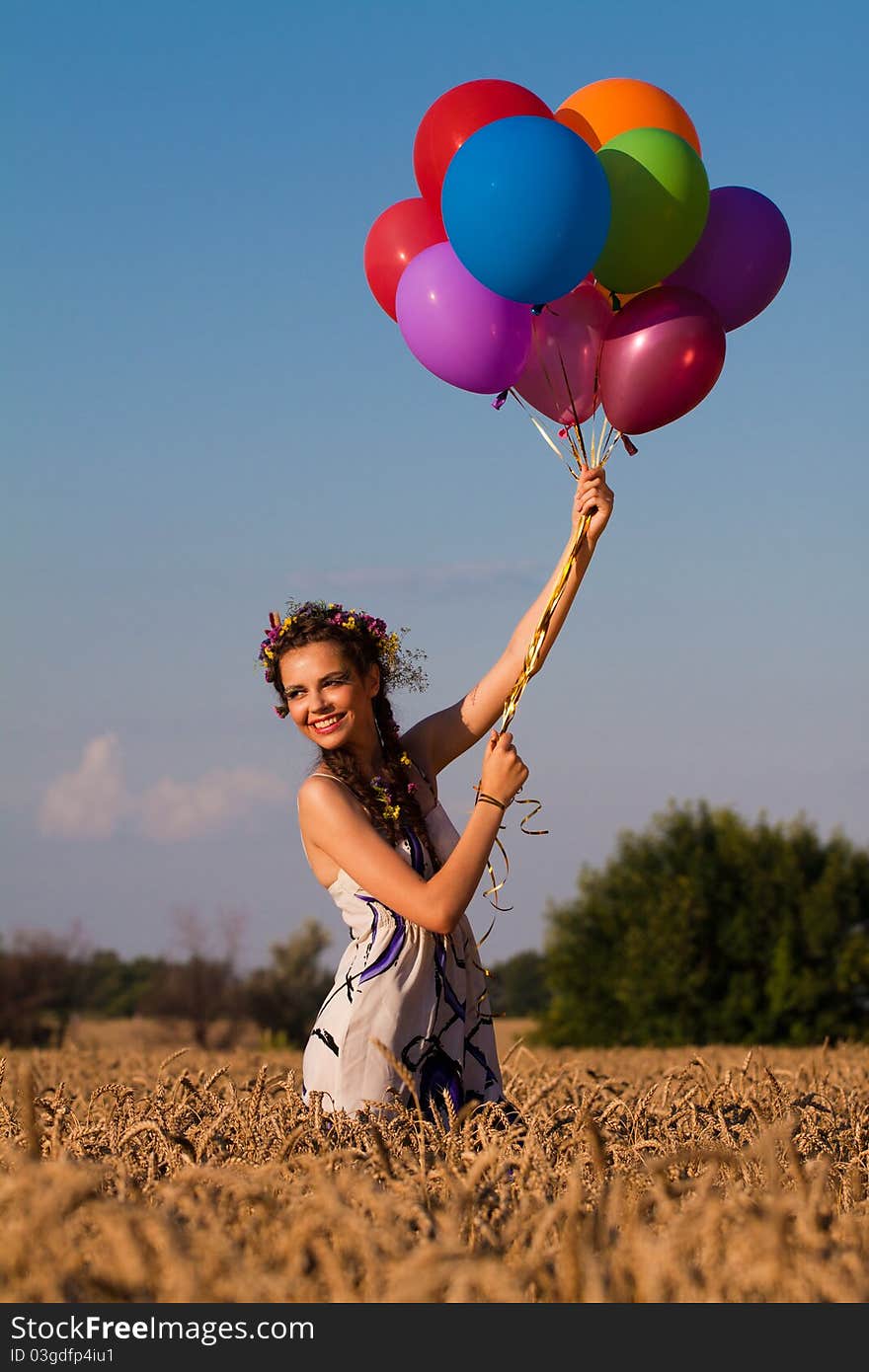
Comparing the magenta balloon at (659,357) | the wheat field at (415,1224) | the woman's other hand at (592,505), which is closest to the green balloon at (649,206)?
the magenta balloon at (659,357)

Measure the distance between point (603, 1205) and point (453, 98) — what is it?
439 centimetres

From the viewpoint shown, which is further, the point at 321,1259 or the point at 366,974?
the point at 366,974

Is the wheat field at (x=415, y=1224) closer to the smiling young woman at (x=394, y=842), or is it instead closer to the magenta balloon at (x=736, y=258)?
the smiling young woman at (x=394, y=842)

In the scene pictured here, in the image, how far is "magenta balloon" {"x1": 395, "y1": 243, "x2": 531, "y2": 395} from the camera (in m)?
5.06

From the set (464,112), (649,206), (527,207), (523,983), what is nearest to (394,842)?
(527,207)

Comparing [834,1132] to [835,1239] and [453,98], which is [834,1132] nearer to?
[835,1239]

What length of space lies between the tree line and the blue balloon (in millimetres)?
28785

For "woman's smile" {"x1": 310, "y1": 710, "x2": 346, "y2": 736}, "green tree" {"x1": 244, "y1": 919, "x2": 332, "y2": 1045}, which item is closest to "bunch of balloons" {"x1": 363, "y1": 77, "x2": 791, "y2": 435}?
"woman's smile" {"x1": 310, "y1": 710, "x2": 346, "y2": 736}

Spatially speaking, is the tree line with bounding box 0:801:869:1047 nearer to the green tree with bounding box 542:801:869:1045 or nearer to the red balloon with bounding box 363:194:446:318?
the green tree with bounding box 542:801:869:1045

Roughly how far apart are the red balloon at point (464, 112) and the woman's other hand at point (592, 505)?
53.8 inches

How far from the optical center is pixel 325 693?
491 centimetres

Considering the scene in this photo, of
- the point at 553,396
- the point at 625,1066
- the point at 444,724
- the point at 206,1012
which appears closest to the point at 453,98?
the point at 553,396

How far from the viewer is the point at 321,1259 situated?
1810 mm

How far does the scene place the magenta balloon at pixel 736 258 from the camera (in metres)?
5.42
